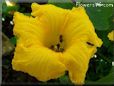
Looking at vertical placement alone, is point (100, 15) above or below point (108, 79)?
above

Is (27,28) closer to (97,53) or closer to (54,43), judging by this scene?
(54,43)

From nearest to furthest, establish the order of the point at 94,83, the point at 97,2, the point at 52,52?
the point at 52,52
the point at 94,83
the point at 97,2

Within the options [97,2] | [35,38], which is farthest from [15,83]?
[97,2]

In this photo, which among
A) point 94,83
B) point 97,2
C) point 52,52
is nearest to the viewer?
point 52,52

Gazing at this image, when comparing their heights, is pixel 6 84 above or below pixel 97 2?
below

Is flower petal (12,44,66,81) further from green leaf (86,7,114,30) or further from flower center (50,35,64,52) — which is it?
green leaf (86,7,114,30)

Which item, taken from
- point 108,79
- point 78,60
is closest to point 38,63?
point 78,60

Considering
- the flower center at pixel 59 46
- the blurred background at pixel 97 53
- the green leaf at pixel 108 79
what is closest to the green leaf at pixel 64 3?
the blurred background at pixel 97 53

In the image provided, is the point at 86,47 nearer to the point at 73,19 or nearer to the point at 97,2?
the point at 73,19
